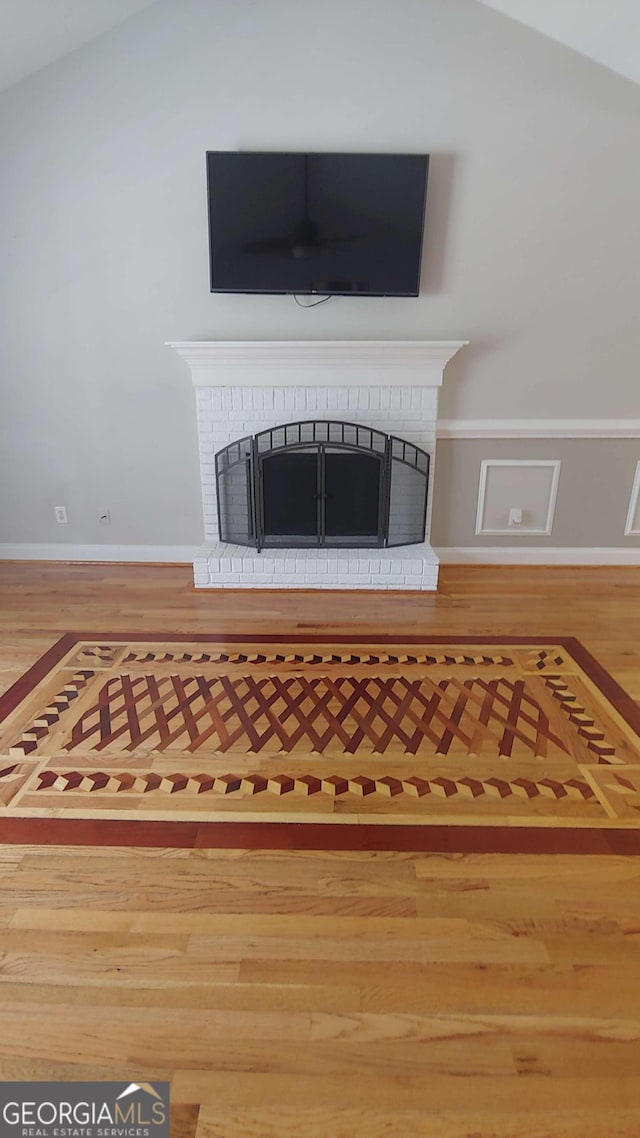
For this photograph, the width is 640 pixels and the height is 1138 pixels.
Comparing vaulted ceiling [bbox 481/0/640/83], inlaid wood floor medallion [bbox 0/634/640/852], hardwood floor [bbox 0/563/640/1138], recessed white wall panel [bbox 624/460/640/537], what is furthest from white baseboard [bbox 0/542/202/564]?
vaulted ceiling [bbox 481/0/640/83]

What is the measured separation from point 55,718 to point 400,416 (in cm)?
223

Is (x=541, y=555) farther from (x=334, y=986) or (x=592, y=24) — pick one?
(x=334, y=986)

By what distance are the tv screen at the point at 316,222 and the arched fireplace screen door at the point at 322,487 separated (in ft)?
2.39

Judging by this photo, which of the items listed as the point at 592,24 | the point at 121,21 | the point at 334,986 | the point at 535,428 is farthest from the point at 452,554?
the point at 121,21

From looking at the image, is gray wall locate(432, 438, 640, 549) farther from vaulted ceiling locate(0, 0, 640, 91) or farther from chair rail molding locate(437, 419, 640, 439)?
vaulted ceiling locate(0, 0, 640, 91)

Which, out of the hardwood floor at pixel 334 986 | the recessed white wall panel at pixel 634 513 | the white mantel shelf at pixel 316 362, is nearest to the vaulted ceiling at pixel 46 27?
the white mantel shelf at pixel 316 362

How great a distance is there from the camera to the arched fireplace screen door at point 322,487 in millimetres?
3348

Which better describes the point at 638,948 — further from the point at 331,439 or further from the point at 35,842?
the point at 331,439

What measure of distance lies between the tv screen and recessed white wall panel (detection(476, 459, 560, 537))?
1069 millimetres

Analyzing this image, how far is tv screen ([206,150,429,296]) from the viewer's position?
298 centimetres

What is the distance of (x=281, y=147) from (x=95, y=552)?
2379 mm

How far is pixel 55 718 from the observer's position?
7.44 ft

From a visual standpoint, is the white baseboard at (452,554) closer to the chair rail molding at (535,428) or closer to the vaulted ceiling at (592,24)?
the chair rail molding at (535,428)

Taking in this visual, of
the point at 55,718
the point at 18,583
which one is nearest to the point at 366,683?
the point at 55,718
